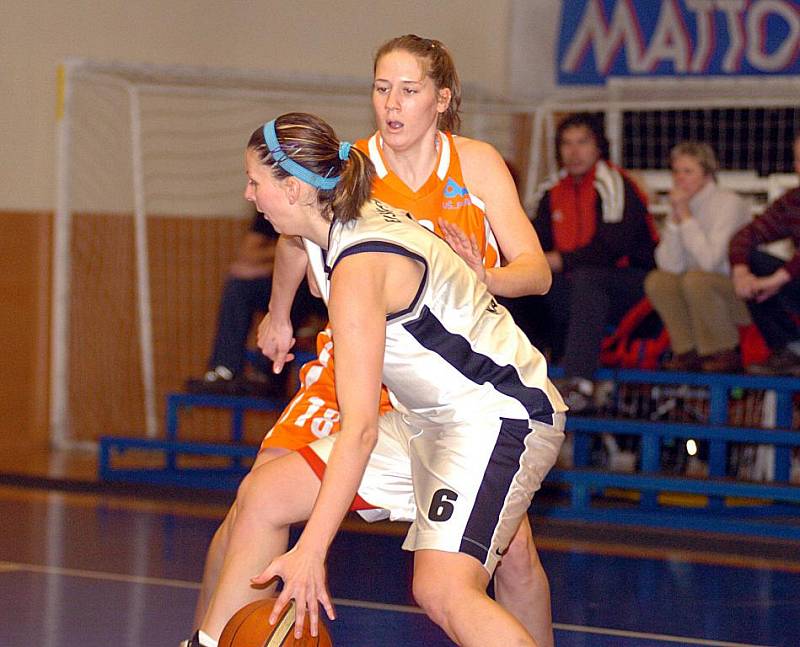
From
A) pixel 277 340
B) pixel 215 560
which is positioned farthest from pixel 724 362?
pixel 215 560

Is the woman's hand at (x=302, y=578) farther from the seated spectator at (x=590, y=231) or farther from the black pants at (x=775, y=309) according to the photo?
the black pants at (x=775, y=309)

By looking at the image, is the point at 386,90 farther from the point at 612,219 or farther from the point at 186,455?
the point at 186,455

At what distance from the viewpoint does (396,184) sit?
3787 millimetres

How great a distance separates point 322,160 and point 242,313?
5357 mm

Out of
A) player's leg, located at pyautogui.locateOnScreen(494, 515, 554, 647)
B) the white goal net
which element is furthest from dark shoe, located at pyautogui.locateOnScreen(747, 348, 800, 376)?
player's leg, located at pyautogui.locateOnScreen(494, 515, 554, 647)

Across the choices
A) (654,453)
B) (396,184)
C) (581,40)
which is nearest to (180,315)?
(581,40)

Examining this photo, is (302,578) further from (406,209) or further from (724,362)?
(724,362)

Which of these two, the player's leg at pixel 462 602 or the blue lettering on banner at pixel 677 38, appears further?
the blue lettering on banner at pixel 677 38

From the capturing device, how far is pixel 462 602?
293 cm

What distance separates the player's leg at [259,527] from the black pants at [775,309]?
4.41 metres

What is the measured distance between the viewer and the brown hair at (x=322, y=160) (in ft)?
9.74

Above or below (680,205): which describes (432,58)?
above

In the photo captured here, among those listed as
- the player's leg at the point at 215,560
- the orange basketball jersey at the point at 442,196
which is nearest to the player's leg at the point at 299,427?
the player's leg at the point at 215,560

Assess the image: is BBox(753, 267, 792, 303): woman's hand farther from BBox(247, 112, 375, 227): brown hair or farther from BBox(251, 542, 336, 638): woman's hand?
BBox(251, 542, 336, 638): woman's hand
